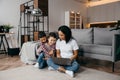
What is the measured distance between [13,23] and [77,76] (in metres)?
3.62

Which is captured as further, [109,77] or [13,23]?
[13,23]

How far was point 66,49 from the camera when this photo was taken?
7.90ft

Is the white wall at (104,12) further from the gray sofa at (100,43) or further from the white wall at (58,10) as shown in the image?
the gray sofa at (100,43)

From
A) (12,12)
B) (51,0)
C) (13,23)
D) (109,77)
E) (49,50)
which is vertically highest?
(51,0)

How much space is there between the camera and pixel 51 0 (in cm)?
607

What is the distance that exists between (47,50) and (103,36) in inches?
51.6

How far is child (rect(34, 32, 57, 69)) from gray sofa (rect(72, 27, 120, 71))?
734 millimetres

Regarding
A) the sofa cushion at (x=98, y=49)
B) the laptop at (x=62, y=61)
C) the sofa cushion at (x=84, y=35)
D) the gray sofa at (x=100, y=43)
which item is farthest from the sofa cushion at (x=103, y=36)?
the laptop at (x=62, y=61)

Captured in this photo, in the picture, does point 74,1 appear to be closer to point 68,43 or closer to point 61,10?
point 61,10

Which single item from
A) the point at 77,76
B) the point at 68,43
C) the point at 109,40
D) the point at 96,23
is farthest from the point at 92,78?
the point at 96,23

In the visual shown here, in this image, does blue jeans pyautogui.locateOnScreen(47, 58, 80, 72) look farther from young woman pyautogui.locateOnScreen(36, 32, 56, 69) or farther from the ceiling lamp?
the ceiling lamp

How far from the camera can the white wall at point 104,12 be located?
21.3 ft

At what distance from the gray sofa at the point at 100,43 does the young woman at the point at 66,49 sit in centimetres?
64

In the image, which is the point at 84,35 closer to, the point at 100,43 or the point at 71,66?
the point at 100,43
